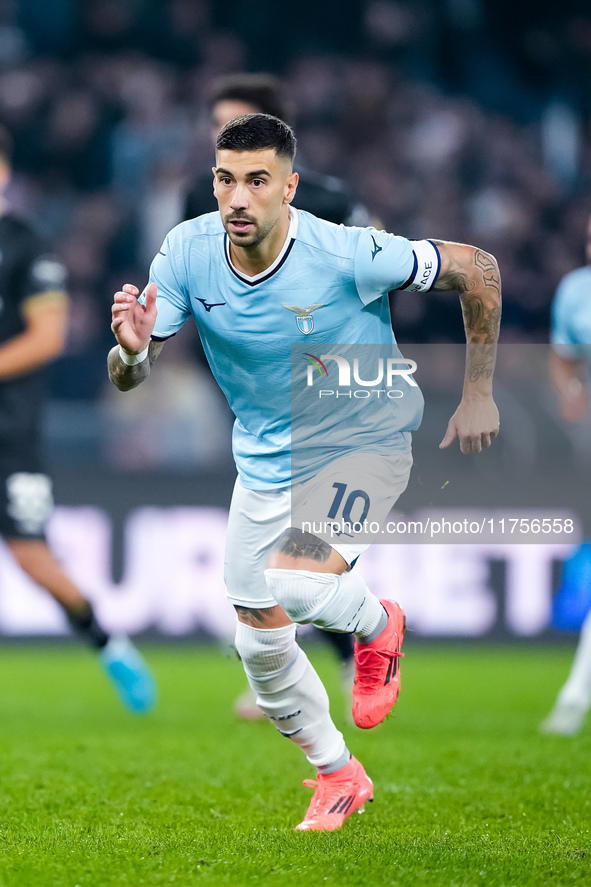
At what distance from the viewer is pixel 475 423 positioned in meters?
3.59

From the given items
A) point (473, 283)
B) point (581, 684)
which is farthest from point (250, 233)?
point (581, 684)

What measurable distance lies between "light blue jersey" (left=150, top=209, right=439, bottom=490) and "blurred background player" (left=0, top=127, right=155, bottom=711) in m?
2.67

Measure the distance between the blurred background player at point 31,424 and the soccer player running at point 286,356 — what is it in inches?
97.8

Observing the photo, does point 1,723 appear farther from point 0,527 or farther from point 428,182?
point 428,182

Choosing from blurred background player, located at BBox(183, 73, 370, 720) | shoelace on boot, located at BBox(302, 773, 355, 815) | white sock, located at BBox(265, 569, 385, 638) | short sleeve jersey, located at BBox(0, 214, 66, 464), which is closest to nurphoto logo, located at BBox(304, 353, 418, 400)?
white sock, located at BBox(265, 569, 385, 638)

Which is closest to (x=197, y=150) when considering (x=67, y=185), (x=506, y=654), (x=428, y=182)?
(x=67, y=185)

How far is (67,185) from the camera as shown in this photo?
38.2 feet

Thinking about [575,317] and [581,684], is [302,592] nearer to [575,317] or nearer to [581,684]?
[581,684]

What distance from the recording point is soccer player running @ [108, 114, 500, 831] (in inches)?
137

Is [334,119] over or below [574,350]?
over

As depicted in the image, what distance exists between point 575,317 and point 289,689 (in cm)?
320

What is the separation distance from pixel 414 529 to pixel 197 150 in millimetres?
Result: 7795

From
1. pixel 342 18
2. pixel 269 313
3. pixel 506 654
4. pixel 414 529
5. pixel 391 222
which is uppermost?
pixel 342 18

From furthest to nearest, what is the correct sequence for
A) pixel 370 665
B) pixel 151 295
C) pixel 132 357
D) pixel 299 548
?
pixel 370 665 → pixel 299 548 → pixel 132 357 → pixel 151 295
